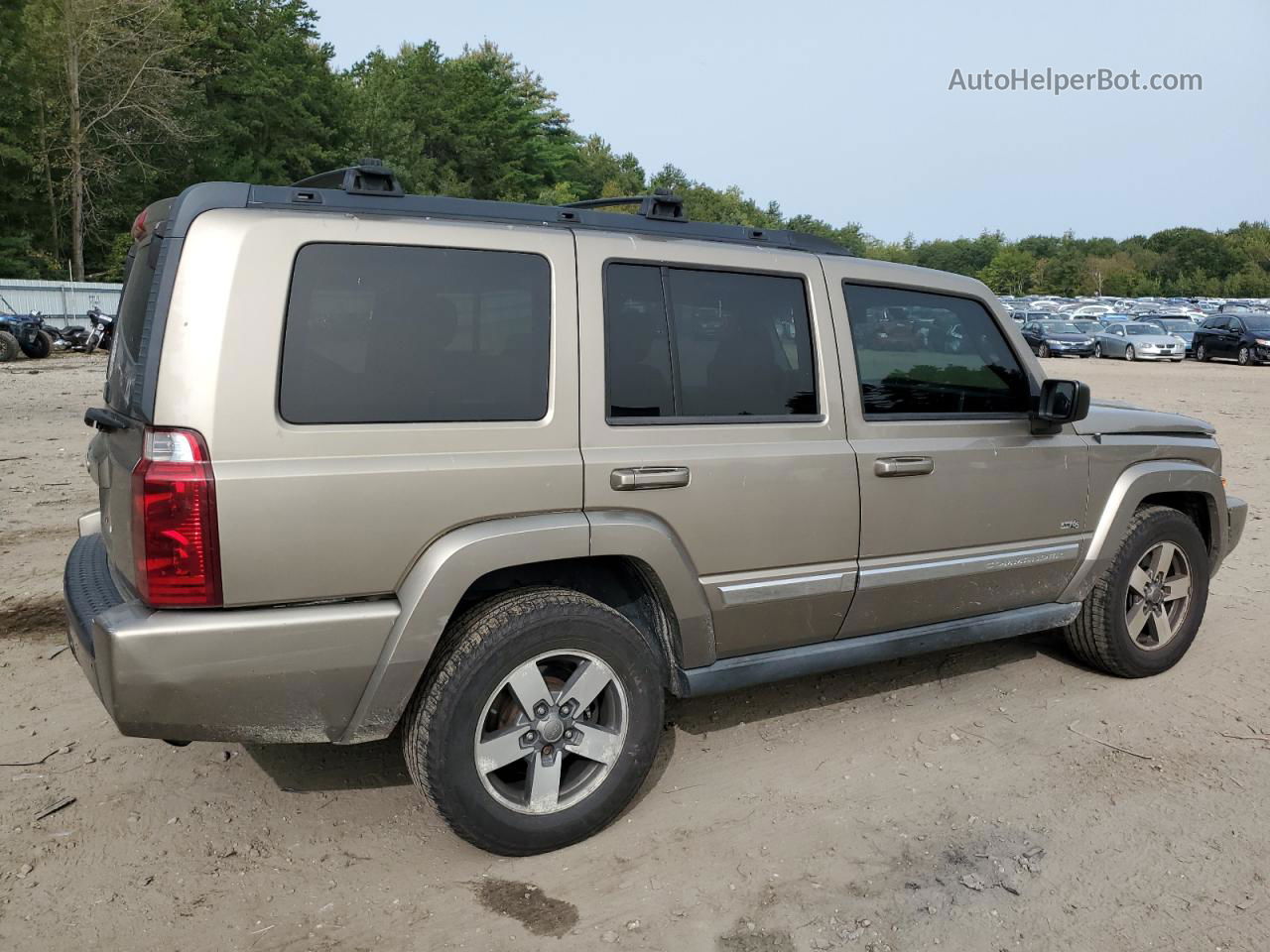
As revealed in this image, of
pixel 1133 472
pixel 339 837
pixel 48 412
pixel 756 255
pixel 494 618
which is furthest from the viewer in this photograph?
pixel 48 412

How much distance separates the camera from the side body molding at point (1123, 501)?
4516 millimetres

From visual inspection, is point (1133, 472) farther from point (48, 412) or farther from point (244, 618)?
point (48, 412)

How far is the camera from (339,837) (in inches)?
133

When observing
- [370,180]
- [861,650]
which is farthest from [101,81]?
[861,650]

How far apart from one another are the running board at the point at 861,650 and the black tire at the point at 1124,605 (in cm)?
16

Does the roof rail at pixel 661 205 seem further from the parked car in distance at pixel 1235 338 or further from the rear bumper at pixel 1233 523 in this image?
the parked car in distance at pixel 1235 338

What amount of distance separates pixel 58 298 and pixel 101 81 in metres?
13.0

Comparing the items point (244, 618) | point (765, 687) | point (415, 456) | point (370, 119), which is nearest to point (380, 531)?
point (415, 456)

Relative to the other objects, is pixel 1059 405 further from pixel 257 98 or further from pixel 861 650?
pixel 257 98

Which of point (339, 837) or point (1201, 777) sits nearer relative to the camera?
point (339, 837)

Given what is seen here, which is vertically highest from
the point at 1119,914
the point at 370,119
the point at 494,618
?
the point at 370,119

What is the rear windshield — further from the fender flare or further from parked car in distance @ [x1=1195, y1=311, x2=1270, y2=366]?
parked car in distance @ [x1=1195, y1=311, x2=1270, y2=366]

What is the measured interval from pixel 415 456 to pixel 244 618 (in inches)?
24.9

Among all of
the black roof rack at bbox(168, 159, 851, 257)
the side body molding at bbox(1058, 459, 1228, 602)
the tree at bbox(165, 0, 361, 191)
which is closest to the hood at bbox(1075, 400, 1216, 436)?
the side body molding at bbox(1058, 459, 1228, 602)
